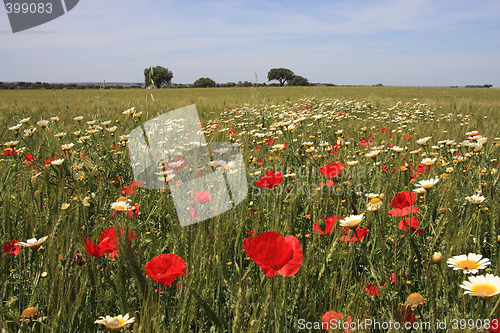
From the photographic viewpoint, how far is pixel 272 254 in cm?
80

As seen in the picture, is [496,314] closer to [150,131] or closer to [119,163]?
[119,163]

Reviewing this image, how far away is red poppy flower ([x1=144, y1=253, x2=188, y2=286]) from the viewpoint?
2.87 ft

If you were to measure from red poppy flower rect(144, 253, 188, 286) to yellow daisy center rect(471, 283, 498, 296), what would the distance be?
686 mm

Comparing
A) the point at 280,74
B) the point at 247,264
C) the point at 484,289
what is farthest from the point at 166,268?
the point at 280,74

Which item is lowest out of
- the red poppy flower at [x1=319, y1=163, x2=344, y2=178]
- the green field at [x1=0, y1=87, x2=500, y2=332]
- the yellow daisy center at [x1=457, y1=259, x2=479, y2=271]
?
the green field at [x1=0, y1=87, x2=500, y2=332]

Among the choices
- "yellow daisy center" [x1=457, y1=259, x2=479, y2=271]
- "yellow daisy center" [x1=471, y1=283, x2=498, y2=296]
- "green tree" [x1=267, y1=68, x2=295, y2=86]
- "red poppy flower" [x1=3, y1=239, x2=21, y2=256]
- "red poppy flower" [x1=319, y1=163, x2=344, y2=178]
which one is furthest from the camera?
"green tree" [x1=267, y1=68, x2=295, y2=86]

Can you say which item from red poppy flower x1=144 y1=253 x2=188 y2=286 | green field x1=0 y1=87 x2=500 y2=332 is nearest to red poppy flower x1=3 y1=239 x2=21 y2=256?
green field x1=0 y1=87 x2=500 y2=332

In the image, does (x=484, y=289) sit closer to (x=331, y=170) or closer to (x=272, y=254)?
(x=272, y=254)

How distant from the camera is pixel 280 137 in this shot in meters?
3.99

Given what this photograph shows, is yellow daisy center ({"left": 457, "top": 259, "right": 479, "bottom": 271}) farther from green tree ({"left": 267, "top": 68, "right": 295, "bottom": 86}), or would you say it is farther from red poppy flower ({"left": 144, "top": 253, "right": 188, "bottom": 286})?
green tree ({"left": 267, "top": 68, "right": 295, "bottom": 86})

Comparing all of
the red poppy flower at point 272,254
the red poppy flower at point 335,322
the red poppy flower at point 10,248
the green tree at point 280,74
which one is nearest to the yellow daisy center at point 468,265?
the red poppy flower at point 335,322

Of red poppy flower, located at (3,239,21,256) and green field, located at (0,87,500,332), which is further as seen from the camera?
red poppy flower, located at (3,239,21,256)

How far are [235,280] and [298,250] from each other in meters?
0.38

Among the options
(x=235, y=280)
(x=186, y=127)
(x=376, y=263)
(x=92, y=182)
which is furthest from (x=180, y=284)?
(x=186, y=127)
